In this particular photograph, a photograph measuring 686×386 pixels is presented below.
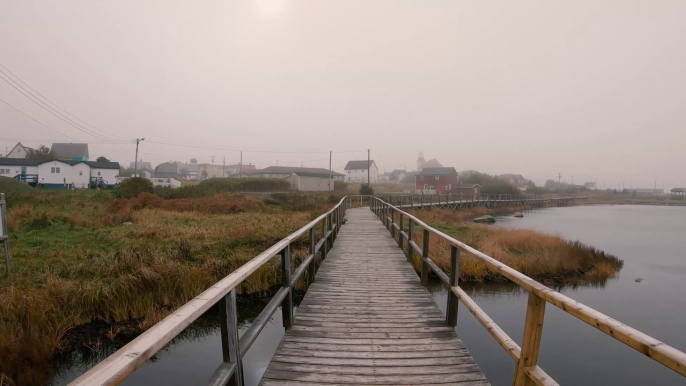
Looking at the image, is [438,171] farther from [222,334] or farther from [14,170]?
[222,334]

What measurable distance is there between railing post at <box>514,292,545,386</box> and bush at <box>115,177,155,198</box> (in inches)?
1142

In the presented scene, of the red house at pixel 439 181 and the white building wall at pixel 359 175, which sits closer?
the red house at pixel 439 181

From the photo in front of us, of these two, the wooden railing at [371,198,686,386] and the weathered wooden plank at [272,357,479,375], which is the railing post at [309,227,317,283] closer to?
Answer: the weathered wooden plank at [272,357,479,375]

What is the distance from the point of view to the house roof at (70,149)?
68125mm

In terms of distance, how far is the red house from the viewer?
65.1m

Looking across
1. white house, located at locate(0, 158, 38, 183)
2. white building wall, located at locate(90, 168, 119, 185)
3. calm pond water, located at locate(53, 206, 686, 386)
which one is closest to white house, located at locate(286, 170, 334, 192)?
white building wall, located at locate(90, 168, 119, 185)

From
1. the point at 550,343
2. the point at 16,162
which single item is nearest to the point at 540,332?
the point at 550,343

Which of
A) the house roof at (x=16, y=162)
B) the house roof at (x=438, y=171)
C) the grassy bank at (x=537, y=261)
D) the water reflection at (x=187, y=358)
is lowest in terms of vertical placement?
the water reflection at (x=187, y=358)

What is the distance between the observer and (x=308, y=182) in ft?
197

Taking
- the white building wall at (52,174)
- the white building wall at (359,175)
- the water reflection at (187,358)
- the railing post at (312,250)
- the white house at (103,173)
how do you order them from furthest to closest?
1. the white building wall at (359,175)
2. the white house at (103,173)
3. the white building wall at (52,174)
4. the water reflection at (187,358)
5. the railing post at (312,250)

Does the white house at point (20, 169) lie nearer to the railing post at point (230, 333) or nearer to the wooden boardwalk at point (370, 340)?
the wooden boardwalk at point (370, 340)

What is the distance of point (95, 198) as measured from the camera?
27.4 m

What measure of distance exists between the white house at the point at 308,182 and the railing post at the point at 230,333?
55264mm

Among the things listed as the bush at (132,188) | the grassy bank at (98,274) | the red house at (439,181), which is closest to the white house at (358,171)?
the red house at (439,181)
